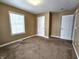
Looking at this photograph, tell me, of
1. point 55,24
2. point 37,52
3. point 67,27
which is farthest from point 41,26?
point 37,52

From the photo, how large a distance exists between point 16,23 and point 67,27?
12.7 feet

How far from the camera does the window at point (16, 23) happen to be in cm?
354

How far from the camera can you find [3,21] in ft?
9.90

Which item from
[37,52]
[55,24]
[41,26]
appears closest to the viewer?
[37,52]

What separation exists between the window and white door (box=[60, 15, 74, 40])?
3265 mm

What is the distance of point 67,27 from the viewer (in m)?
4.24

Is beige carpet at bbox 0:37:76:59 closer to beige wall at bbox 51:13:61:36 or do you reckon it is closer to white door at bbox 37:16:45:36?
beige wall at bbox 51:13:61:36

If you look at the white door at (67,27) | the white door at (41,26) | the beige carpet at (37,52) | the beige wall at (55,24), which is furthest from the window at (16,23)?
the white door at (67,27)

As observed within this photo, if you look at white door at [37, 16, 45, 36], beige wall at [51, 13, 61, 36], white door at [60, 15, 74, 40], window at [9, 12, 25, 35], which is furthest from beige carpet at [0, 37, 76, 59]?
white door at [37, 16, 45, 36]

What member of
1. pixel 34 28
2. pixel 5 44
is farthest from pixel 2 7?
pixel 34 28

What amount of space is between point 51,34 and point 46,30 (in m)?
0.74

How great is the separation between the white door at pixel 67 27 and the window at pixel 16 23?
3265 millimetres

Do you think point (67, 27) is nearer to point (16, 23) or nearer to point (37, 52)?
point (37, 52)

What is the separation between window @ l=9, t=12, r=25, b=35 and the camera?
3.54 metres
